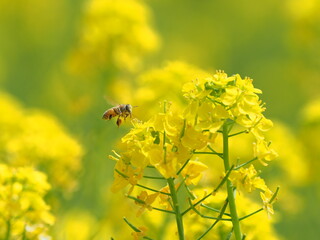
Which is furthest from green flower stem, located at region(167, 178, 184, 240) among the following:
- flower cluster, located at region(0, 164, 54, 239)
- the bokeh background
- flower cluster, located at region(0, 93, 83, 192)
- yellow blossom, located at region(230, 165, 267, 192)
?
flower cluster, located at region(0, 93, 83, 192)

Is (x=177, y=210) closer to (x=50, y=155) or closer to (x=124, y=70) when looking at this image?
(x=50, y=155)

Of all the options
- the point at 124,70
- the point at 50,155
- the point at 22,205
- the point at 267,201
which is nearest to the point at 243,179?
the point at 267,201

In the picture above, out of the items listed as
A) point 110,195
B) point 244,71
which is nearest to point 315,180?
point 110,195

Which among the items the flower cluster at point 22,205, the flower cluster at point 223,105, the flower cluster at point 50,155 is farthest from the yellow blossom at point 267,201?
the flower cluster at point 50,155

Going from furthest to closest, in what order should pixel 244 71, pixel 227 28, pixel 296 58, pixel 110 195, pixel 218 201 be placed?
pixel 227 28
pixel 244 71
pixel 296 58
pixel 110 195
pixel 218 201

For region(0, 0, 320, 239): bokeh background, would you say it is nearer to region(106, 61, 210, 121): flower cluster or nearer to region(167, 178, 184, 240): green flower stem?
region(106, 61, 210, 121): flower cluster

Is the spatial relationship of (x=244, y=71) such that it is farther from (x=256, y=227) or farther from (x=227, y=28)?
(x=256, y=227)
